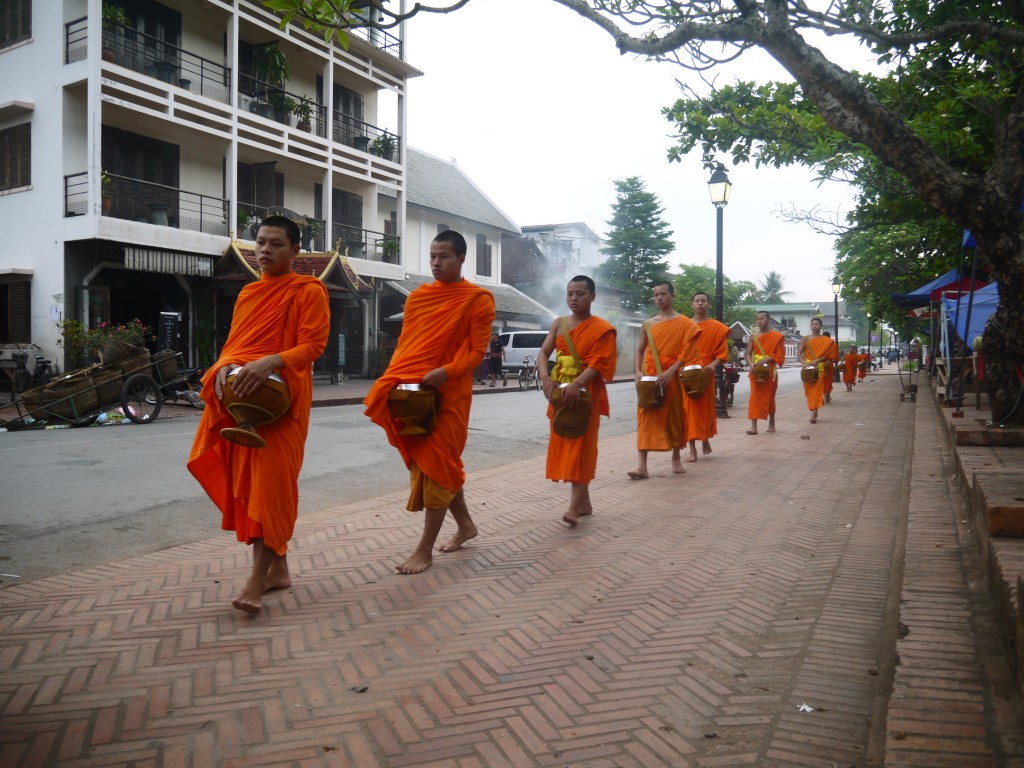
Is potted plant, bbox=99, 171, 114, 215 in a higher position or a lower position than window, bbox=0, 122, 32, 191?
lower

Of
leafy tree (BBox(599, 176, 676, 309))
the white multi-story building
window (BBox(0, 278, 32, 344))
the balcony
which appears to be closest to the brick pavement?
the white multi-story building

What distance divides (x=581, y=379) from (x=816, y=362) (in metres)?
10.2

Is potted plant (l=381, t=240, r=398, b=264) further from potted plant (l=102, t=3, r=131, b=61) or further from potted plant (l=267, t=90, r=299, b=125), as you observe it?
potted plant (l=102, t=3, r=131, b=61)

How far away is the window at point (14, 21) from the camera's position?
744 inches

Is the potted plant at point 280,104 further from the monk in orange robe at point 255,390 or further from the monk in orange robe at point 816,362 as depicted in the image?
the monk in orange robe at point 255,390

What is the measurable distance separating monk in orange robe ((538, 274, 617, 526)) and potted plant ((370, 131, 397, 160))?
2261cm

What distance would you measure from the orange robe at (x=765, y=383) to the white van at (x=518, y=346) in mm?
18321

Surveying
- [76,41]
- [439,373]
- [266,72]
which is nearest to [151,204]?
[76,41]

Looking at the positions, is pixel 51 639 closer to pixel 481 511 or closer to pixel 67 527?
pixel 67 527

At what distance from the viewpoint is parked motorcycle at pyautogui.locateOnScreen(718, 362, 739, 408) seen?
50.6 feet

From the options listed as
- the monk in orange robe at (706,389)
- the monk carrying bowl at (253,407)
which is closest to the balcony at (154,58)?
the monk in orange robe at (706,389)

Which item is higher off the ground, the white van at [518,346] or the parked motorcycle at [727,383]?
the white van at [518,346]

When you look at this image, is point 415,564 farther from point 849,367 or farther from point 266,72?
point 849,367

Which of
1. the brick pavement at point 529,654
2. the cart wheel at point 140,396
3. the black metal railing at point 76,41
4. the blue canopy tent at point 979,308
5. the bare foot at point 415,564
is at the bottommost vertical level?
the brick pavement at point 529,654
